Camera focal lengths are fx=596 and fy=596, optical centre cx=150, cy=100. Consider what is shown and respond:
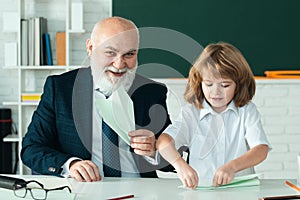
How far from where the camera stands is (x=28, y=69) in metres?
4.36

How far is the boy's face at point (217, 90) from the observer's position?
223 centimetres

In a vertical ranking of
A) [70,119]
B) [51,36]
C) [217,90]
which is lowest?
[70,119]

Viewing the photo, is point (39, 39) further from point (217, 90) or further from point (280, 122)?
point (217, 90)

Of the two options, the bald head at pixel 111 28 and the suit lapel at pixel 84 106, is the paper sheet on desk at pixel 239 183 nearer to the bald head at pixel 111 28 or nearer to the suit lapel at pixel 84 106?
the suit lapel at pixel 84 106

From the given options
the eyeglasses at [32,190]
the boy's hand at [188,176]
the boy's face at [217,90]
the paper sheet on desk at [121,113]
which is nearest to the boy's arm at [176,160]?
the boy's hand at [188,176]

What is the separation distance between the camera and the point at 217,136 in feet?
7.79

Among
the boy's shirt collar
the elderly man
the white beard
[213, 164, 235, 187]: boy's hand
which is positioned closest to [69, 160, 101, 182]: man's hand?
the elderly man

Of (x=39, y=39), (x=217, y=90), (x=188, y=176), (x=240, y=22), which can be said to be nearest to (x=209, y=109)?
(x=217, y=90)

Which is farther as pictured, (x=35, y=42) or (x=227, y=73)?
(x=35, y=42)

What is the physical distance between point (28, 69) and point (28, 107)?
0.28 metres

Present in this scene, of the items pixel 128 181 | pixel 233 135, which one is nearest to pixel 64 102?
pixel 128 181

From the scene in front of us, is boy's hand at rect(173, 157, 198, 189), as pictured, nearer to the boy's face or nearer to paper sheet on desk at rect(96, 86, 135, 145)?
paper sheet on desk at rect(96, 86, 135, 145)

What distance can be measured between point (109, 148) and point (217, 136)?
465mm

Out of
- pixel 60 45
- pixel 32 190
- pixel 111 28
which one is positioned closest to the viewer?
pixel 32 190
